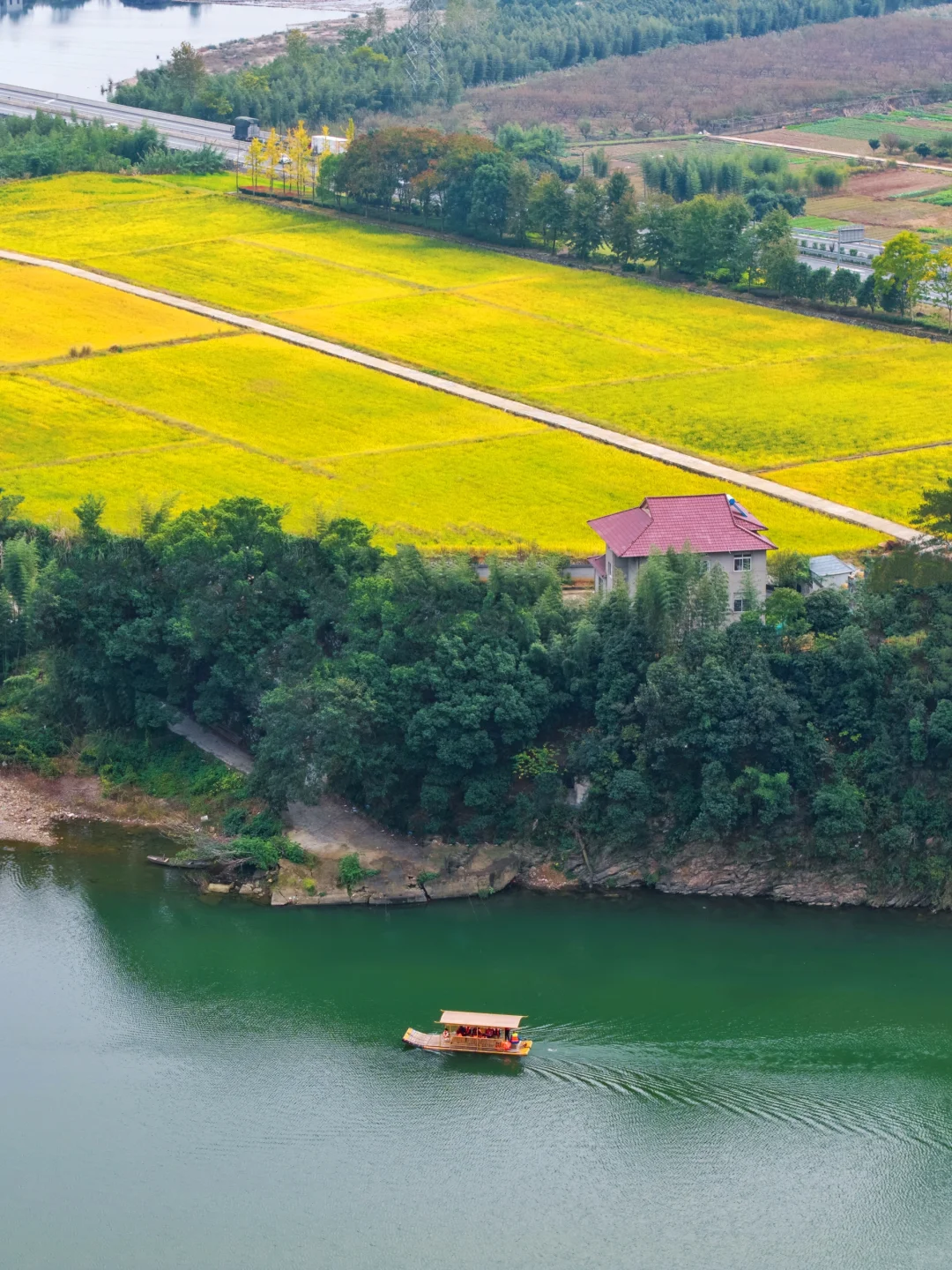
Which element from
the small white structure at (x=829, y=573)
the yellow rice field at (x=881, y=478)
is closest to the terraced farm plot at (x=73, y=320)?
the yellow rice field at (x=881, y=478)

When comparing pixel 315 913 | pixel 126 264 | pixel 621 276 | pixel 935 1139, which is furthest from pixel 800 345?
pixel 935 1139

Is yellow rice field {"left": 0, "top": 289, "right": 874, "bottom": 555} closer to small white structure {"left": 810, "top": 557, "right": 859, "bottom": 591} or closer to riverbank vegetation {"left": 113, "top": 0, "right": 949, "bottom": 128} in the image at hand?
small white structure {"left": 810, "top": 557, "right": 859, "bottom": 591}

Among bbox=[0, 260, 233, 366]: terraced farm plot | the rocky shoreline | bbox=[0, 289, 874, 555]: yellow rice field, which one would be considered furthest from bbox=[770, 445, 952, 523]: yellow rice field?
bbox=[0, 260, 233, 366]: terraced farm plot

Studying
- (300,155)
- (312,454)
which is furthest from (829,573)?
(300,155)

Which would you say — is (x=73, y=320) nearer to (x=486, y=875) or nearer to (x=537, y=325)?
(x=537, y=325)

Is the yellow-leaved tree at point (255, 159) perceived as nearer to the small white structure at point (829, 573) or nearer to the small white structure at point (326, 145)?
the small white structure at point (326, 145)

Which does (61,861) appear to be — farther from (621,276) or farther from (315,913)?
(621,276)
